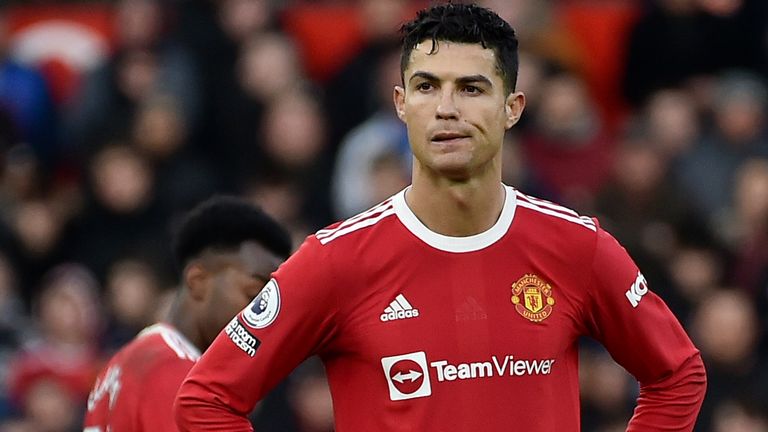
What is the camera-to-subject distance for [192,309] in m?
6.18

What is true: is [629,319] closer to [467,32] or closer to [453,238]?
[453,238]

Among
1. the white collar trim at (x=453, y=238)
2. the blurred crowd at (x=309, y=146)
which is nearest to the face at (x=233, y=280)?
the white collar trim at (x=453, y=238)

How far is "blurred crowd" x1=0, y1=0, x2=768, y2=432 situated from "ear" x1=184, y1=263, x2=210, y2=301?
3378mm

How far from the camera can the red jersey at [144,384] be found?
573 cm

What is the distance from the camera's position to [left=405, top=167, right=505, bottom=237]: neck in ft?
17.2

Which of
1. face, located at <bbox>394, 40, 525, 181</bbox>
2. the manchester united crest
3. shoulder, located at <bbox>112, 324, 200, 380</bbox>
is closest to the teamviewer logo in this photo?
the manchester united crest

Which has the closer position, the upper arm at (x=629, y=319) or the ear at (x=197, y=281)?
the upper arm at (x=629, y=319)

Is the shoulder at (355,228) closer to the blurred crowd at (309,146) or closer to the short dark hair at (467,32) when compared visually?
the short dark hair at (467,32)

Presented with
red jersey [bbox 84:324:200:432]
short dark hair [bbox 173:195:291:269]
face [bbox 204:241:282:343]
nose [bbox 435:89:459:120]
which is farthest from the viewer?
short dark hair [bbox 173:195:291:269]

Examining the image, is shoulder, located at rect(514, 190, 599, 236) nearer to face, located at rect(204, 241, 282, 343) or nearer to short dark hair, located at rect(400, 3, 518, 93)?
short dark hair, located at rect(400, 3, 518, 93)

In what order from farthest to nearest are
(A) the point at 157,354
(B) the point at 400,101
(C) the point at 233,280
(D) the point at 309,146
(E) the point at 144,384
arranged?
(D) the point at 309,146 → (C) the point at 233,280 → (A) the point at 157,354 → (E) the point at 144,384 → (B) the point at 400,101

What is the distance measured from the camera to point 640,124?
11094mm

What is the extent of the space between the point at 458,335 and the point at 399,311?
19cm

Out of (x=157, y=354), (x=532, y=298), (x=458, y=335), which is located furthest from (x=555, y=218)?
(x=157, y=354)
